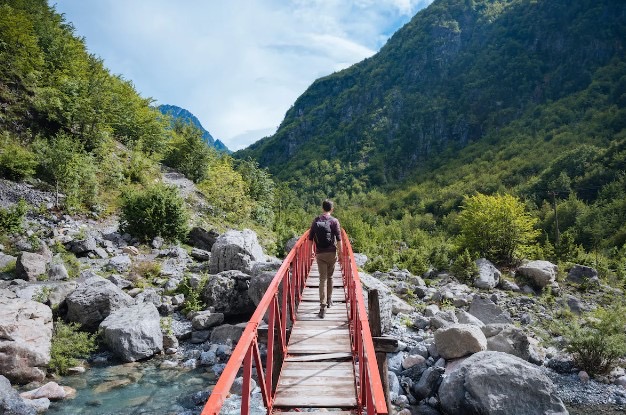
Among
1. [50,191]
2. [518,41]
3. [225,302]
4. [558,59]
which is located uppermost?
[518,41]

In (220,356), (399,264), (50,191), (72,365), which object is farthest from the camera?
(399,264)

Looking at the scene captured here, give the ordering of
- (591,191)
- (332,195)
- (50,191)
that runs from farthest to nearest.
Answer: (332,195)
(591,191)
(50,191)

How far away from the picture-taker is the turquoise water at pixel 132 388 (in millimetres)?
8508

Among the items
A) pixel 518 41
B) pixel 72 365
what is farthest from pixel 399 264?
pixel 518 41

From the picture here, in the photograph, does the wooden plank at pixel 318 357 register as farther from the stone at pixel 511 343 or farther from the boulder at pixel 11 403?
the stone at pixel 511 343

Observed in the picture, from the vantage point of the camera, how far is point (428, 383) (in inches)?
369

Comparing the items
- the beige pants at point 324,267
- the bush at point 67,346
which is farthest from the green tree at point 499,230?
the bush at point 67,346

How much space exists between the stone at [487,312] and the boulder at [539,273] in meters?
6.00

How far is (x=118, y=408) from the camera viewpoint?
336 inches

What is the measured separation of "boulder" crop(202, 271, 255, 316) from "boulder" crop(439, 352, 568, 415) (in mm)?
7608

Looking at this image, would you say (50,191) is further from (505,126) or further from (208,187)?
(505,126)

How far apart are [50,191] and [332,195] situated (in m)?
117

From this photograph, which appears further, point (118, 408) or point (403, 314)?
point (403, 314)

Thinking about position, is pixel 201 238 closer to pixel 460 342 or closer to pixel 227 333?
pixel 227 333
